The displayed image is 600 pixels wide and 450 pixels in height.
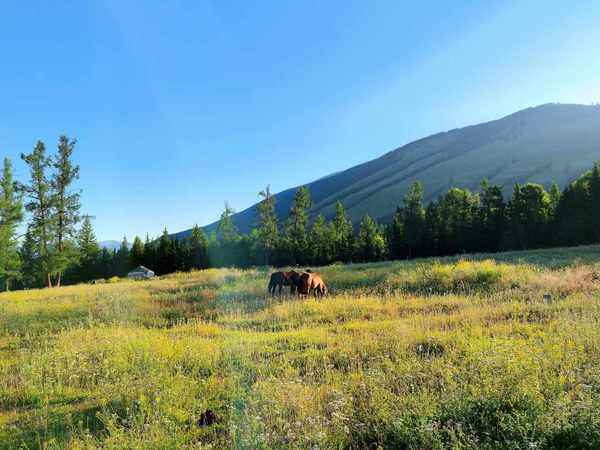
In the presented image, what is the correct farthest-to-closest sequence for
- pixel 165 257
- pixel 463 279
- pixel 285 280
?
pixel 165 257 → pixel 285 280 → pixel 463 279

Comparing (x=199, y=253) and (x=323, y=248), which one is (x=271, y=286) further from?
(x=199, y=253)

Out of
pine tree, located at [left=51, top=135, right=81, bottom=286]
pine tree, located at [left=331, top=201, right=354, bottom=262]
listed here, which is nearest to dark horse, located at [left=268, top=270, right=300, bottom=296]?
Result: pine tree, located at [left=51, top=135, right=81, bottom=286]

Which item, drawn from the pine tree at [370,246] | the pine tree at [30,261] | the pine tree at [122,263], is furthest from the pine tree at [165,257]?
the pine tree at [370,246]

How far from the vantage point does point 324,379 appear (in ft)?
17.8

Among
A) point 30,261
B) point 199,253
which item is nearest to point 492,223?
point 199,253

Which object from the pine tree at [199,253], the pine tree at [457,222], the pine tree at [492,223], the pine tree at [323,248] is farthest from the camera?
the pine tree at [199,253]

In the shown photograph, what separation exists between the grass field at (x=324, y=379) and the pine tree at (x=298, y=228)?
5454cm

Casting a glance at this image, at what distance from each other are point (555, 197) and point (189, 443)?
61463 mm

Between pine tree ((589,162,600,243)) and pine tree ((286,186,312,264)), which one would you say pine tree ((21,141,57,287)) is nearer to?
pine tree ((286,186,312,264))

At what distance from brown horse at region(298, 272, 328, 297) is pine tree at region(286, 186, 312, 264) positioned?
50.2m

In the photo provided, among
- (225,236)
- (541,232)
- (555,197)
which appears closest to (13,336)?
(541,232)

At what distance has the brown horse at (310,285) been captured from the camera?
14.6 metres

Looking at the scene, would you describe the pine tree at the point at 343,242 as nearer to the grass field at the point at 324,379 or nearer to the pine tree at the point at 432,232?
the pine tree at the point at 432,232

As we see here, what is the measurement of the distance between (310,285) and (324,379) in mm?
9373
